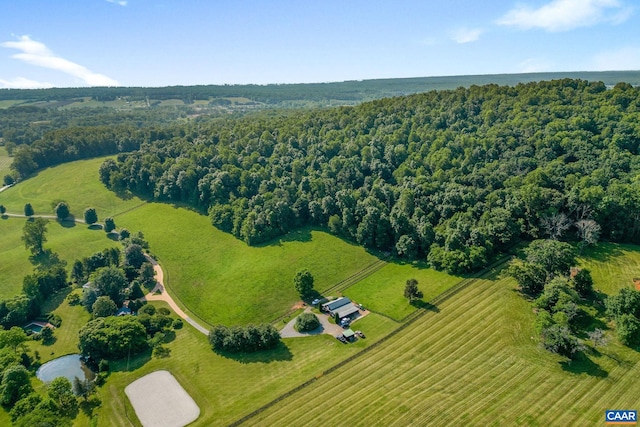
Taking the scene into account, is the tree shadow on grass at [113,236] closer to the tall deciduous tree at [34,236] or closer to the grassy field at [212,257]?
the grassy field at [212,257]

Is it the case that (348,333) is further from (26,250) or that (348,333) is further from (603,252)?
(26,250)

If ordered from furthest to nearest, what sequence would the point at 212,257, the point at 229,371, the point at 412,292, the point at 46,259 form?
the point at 46,259
the point at 212,257
the point at 412,292
the point at 229,371

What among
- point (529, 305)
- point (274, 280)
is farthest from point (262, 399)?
point (529, 305)

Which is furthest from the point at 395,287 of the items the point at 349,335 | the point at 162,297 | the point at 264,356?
the point at 162,297

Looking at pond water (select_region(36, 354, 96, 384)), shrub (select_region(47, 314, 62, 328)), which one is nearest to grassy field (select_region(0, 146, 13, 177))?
shrub (select_region(47, 314, 62, 328))

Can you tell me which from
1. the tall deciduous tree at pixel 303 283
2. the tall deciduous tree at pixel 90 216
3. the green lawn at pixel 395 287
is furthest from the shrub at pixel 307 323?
the tall deciduous tree at pixel 90 216

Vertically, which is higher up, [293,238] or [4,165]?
[4,165]

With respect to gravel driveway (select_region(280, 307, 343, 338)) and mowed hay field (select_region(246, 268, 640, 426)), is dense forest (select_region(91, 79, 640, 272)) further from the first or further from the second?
gravel driveway (select_region(280, 307, 343, 338))
